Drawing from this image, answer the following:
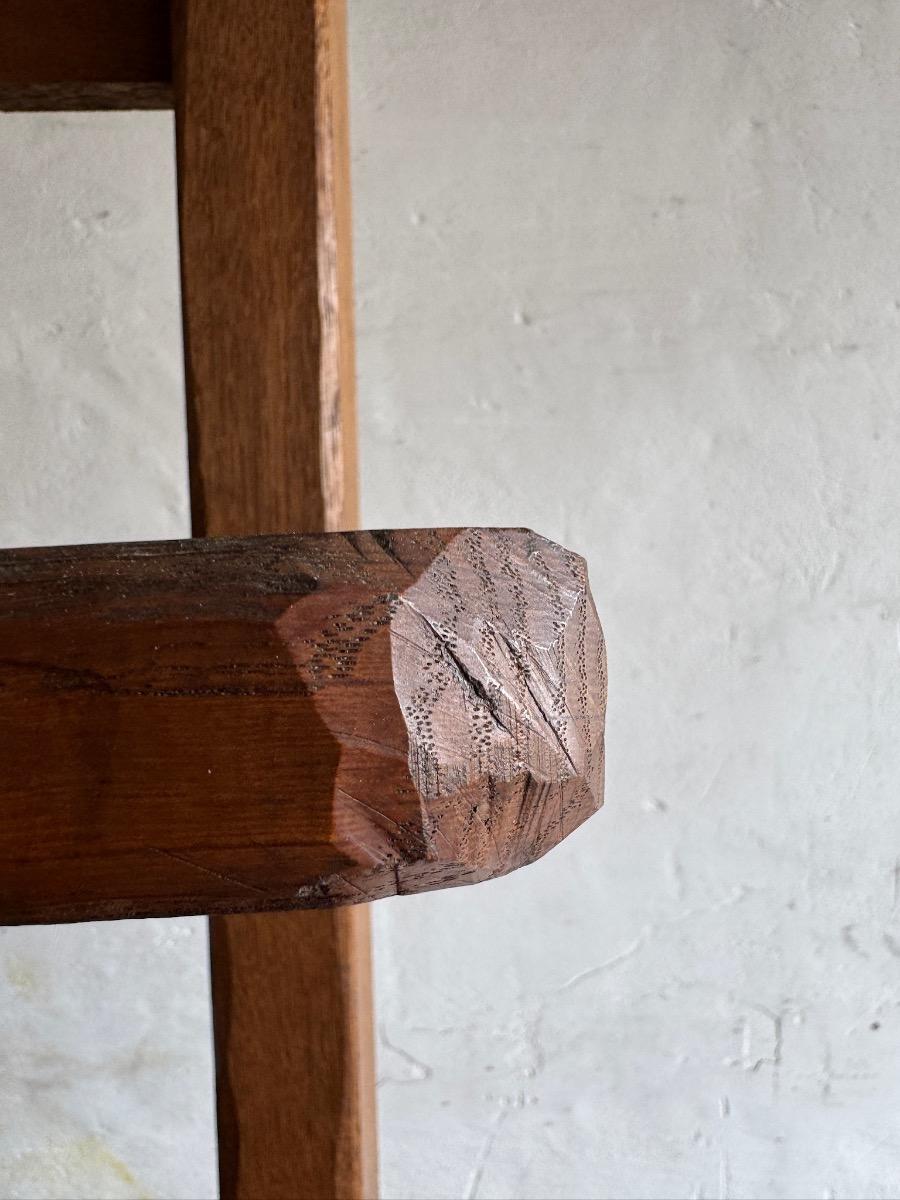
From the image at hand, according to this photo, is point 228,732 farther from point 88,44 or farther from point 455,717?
point 88,44

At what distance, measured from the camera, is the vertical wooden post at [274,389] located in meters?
0.54

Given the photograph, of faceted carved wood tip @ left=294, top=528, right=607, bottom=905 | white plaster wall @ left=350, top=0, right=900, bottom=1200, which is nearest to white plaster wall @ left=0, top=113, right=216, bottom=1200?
white plaster wall @ left=350, top=0, right=900, bottom=1200

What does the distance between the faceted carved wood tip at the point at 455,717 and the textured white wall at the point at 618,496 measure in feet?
3.95

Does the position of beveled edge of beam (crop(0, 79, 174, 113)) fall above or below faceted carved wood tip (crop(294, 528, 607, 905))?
above

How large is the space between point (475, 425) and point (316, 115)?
86 centimetres

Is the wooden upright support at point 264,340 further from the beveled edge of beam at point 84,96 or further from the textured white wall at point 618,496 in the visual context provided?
the textured white wall at point 618,496

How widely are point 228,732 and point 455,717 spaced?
4 centimetres

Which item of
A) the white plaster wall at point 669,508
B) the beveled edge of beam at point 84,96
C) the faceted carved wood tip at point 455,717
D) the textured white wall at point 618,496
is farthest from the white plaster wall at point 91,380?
the faceted carved wood tip at point 455,717

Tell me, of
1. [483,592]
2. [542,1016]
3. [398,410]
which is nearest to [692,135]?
[398,410]

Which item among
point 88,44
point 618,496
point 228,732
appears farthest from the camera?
point 618,496

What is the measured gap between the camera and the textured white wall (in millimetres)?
1368

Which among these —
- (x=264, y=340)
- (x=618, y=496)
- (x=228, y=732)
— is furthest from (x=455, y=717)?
(x=618, y=496)

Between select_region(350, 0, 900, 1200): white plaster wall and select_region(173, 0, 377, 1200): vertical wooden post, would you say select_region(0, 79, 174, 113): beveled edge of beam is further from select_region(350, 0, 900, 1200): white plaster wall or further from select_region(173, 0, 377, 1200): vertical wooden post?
select_region(350, 0, 900, 1200): white plaster wall

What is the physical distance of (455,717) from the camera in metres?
0.18
